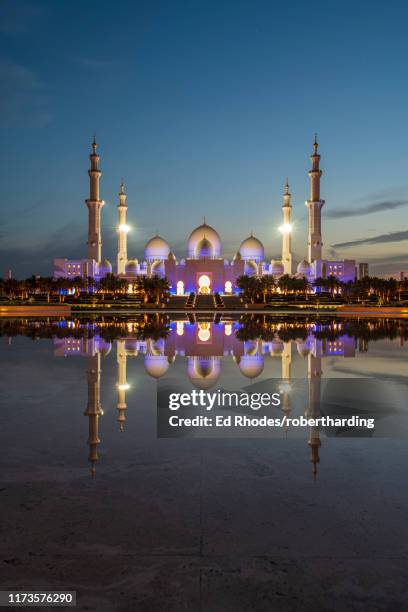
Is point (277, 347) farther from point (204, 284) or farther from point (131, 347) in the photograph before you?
point (204, 284)

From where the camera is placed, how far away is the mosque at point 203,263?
193 feet

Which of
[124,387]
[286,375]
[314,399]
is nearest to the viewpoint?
[314,399]

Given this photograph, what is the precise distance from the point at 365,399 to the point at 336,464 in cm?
255

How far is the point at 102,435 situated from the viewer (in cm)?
467

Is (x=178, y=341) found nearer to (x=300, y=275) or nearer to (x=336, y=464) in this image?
(x=336, y=464)

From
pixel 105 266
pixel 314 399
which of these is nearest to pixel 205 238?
pixel 105 266

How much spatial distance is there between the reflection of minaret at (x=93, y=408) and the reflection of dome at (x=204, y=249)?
5666cm

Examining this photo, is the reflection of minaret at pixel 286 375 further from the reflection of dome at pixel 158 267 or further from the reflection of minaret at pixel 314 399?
the reflection of dome at pixel 158 267

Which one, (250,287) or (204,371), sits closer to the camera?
(204,371)

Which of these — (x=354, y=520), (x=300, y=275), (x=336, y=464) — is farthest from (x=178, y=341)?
(x=300, y=275)

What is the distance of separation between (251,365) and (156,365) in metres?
1.59

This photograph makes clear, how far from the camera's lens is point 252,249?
2768 inches

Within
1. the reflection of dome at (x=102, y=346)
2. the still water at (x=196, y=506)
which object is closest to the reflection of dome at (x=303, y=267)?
the reflection of dome at (x=102, y=346)

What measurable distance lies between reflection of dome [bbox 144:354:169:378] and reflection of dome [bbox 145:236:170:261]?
6087 cm
